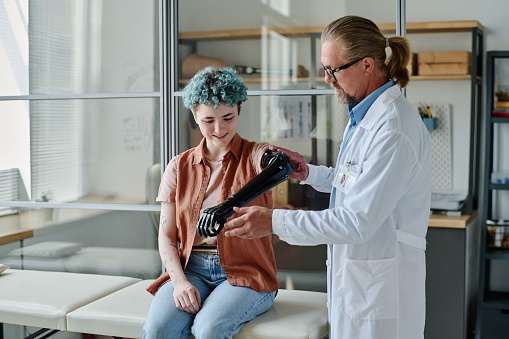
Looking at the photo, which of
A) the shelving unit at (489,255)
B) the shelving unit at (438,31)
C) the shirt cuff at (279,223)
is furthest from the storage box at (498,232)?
the shirt cuff at (279,223)

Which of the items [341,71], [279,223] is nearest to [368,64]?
[341,71]

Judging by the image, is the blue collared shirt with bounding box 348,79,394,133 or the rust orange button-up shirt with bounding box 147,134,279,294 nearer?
the blue collared shirt with bounding box 348,79,394,133

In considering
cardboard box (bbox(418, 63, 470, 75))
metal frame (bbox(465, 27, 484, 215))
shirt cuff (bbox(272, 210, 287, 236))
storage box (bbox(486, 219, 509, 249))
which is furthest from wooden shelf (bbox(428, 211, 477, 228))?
shirt cuff (bbox(272, 210, 287, 236))

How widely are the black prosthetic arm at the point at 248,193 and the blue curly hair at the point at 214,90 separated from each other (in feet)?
0.80

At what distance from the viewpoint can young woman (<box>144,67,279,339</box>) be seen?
208 cm

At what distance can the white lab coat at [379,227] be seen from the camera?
68.5 inches

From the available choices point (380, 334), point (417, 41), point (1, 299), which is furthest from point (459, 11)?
point (1, 299)

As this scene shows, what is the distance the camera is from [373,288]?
183 centimetres

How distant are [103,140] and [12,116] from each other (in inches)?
22.0

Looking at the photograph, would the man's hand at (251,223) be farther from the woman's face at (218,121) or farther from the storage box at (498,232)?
the storage box at (498,232)

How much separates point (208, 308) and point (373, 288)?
568mm

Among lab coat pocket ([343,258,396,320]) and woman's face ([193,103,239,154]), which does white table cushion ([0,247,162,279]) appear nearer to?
woman's face ([193,103,239,154])

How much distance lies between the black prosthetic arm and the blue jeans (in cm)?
34

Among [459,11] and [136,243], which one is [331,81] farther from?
[459,11]
